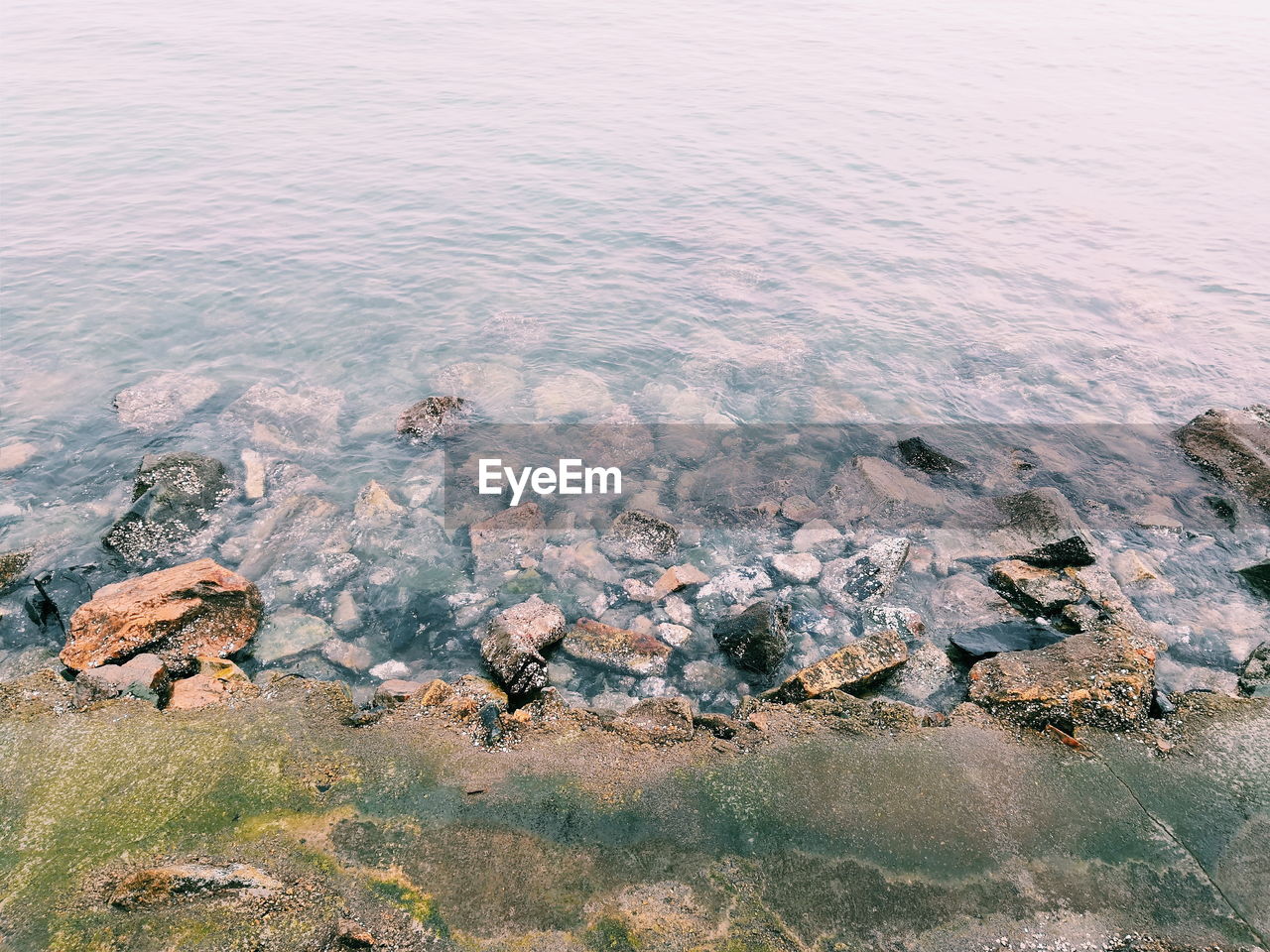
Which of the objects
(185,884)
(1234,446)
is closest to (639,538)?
(185,884)

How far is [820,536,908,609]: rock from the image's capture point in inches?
333

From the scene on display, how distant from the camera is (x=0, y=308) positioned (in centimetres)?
1567

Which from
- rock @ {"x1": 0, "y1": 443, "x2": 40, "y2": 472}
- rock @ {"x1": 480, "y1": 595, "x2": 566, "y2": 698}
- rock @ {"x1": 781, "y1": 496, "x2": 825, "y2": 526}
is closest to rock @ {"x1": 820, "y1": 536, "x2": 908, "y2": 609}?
rock @ {"x1": 781, "y1": 496, "x2": 825, "y2": 526}

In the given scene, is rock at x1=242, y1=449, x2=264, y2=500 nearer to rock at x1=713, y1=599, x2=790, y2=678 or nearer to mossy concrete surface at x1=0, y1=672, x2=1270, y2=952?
mossy concrete surface at x1=0, y1=672, x2=1270, y2=952

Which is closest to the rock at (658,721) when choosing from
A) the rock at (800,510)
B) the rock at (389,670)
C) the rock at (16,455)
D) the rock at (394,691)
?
the rock at (394,691)

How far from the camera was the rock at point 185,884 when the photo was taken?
438 centimetres

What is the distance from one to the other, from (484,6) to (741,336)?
61560 millimetres

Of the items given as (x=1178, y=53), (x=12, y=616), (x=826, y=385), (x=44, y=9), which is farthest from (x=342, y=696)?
(x=44, y=9)

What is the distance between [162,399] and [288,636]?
7750mm

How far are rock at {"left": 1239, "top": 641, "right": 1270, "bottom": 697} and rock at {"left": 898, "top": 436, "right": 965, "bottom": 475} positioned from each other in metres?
4.64

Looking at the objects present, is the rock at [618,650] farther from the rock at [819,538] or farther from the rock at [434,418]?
the rock at [434,418]

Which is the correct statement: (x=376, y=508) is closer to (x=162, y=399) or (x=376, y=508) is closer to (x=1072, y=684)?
(x=162, y=399)

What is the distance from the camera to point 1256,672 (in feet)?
23.3

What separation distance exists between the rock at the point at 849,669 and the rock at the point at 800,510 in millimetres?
3001
